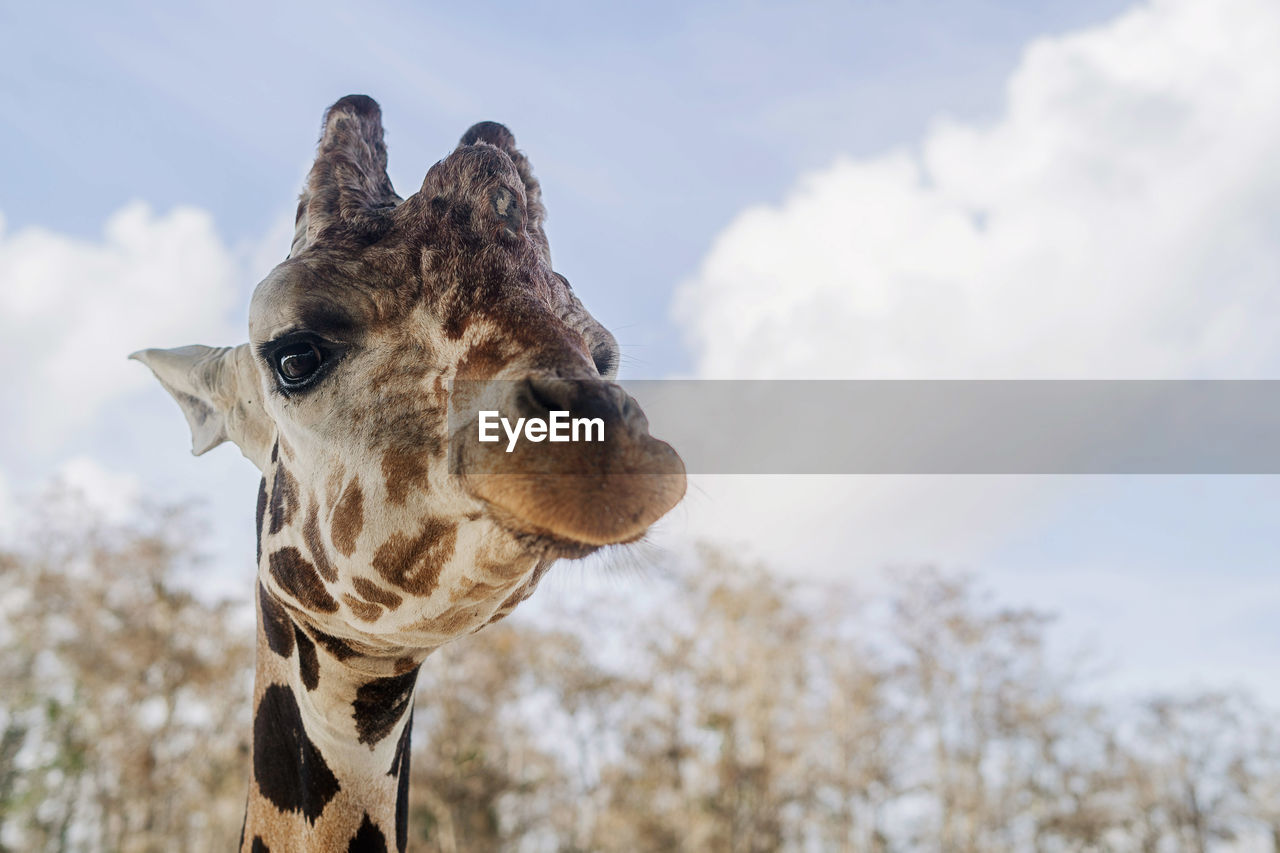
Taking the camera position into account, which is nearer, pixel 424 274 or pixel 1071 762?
pixel 424 274

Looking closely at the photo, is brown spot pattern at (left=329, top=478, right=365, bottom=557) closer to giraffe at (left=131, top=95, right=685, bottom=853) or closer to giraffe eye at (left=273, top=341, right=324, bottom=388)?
giraffe at (left=131, top=95, right=685, bottom=853)

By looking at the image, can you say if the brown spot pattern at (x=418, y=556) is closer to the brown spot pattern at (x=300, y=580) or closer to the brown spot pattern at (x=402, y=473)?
the brown spot pattern at (x=402, y=473)

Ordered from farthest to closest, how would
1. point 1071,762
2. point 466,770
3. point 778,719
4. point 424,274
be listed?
1. point 1071,762
2. point 778,719
3. point 466,770
4. point 424,274

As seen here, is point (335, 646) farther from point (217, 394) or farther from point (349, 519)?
point (217, 394)

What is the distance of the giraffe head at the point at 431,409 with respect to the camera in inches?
66.9

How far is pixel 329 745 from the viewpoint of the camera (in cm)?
270

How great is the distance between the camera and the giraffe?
173cm

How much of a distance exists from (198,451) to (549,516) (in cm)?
252

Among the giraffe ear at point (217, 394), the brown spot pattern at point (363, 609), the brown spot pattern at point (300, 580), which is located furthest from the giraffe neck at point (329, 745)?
the giraffe ear at point (217, 394)

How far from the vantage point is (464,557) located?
2.00m

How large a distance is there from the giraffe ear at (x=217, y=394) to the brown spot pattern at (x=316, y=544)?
66 cm

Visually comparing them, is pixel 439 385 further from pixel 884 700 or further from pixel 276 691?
pixel 884 700

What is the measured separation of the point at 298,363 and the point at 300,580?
65 cm

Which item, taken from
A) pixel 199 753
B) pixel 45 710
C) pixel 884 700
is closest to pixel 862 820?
pixel 884 700
